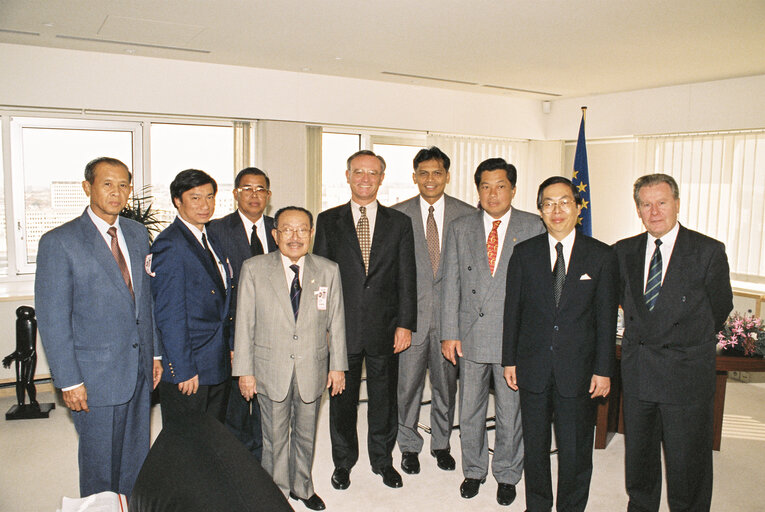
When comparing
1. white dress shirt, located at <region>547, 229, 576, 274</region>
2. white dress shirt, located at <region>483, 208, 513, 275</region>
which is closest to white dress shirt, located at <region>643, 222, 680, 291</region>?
white dress shirt, located at <region>547, 229, 576, 274</region>

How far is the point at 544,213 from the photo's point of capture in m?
2.76

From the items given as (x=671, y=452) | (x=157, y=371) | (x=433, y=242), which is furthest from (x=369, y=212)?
(x=671, y=452)

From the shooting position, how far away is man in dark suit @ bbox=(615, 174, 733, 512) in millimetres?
2631

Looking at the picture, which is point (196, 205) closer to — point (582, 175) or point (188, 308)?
point (188, 308)

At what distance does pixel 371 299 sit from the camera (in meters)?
3.18

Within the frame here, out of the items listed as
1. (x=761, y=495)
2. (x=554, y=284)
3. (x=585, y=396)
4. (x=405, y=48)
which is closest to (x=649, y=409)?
(x=585, y=396)

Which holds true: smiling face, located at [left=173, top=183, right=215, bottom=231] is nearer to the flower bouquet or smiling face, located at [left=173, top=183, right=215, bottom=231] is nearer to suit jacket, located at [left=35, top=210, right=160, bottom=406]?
suit jacket, located at [left=35, top=210, right=160, bottom=406]

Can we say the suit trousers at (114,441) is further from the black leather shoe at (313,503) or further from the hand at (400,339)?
the hand at (400,339)

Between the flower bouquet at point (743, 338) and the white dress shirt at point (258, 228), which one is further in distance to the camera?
the flower bouquet at point (743, 338)

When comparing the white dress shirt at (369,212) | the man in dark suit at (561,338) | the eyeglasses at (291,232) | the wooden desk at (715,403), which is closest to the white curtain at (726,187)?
the wooden desk at (715,403)

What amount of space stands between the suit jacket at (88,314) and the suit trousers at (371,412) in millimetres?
1143

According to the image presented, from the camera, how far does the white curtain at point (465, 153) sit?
751 centimetres

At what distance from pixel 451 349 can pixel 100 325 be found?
71.9 inches

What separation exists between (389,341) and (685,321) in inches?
59.9
